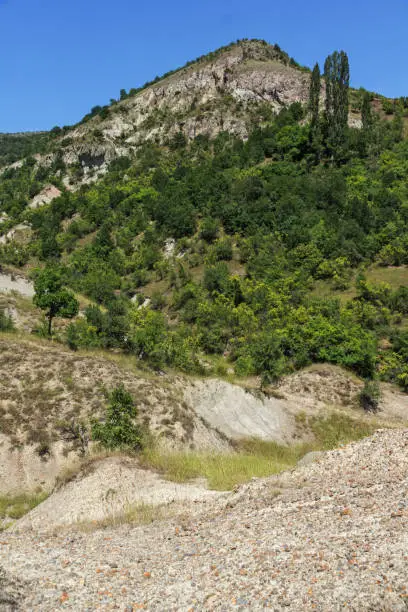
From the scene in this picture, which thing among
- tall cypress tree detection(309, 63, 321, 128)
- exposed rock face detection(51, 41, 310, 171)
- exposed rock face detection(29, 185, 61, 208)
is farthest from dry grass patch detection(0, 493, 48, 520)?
exposed rock face detection(51, 41, 310, 171)

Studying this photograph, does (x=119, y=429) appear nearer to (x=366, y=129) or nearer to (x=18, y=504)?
(x=18, y=504)

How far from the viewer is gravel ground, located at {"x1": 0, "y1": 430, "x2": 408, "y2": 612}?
19.0 ft

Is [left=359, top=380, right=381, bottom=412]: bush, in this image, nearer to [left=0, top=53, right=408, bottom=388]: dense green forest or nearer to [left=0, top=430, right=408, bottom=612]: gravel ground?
[left=0, top=53, right=408, bottom=388]: dense green forest

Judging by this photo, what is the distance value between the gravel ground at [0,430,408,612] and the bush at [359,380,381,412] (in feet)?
74.9

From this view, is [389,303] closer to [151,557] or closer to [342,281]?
[342,281]

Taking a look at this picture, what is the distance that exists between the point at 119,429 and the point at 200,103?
4018 inches

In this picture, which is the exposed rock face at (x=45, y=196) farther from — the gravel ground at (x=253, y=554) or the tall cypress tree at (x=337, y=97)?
the gravel ground at (x=253, y=554)

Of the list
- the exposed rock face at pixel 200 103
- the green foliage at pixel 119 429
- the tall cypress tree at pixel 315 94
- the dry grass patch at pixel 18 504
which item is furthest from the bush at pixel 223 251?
the dry grass patch at pixel 18 504

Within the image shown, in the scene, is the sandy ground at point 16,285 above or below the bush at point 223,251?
below

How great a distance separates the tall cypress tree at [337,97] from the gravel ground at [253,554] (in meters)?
70.2

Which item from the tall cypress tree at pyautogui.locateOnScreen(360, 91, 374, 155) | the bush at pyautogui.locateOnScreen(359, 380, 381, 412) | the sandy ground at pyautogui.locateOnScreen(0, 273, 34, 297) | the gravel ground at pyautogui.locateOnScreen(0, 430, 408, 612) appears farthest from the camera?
the tall cypress tree at pyautogui.locateOnScreen(360, 91, 374, 155)

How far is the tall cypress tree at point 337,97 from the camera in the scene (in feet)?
233

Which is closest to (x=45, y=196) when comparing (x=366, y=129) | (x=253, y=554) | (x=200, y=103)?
(x=200, y=103)

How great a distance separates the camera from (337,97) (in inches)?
2822
